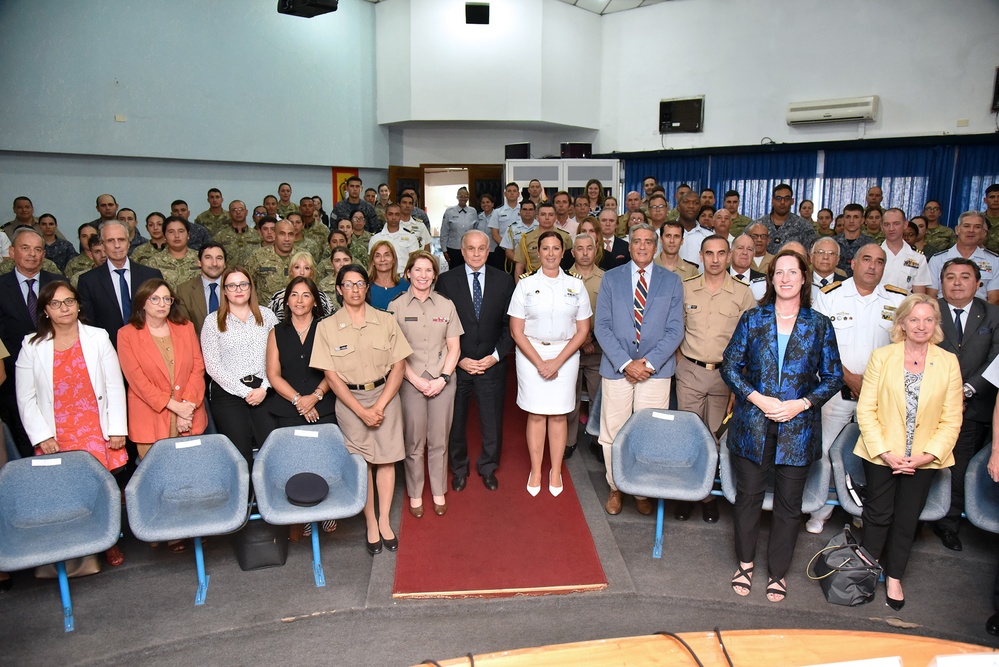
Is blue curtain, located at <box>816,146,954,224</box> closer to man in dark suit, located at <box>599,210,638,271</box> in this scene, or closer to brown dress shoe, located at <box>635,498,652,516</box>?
man in dark suit, located at <box>599,210,638,271</box>

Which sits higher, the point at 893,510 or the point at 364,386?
the point at 364,386

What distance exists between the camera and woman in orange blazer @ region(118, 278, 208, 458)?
3.52 meters

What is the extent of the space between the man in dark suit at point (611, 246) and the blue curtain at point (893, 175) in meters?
5.60

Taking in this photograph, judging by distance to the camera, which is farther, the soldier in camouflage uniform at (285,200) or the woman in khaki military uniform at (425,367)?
the soldier in camouflage uniform at (285,200)

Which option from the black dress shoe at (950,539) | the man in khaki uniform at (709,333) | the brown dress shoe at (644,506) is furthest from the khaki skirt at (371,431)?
the black dress shoe at (950,539)

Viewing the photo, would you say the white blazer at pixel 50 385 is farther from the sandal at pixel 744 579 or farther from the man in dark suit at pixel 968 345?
the man in dark suit at pixel 968 345

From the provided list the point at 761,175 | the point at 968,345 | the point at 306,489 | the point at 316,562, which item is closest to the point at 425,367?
the point at 306,489

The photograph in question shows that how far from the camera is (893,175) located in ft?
31.1

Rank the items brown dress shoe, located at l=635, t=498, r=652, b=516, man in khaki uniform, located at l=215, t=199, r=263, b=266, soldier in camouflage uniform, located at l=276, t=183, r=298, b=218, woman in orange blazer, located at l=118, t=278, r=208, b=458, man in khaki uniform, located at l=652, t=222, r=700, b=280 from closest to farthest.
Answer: woman in orange blazer, located at l=118, t=278, r=208, b=458, brown dress shoe, located at l=635, t=498, r=652, b=516, man in khaki uniform, located at l=652, t=222, r=700, b=280, man in khaki uniform, located at l=215, t=199, r=263, b=266, soldier in camouflage uniform, located at l=276, t=183, r=298, b=218

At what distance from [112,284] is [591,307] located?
3.02 meters

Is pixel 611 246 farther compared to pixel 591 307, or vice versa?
pixel 611 246

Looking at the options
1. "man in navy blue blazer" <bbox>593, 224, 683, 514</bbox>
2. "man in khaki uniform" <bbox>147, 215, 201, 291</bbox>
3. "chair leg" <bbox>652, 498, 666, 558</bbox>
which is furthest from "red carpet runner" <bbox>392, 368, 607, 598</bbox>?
"man in khaki uniform" <bbox>147, 215, 201, 291</bbox>

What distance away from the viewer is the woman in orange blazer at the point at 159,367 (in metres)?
3.52

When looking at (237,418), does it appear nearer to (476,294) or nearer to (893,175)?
(476,294)
